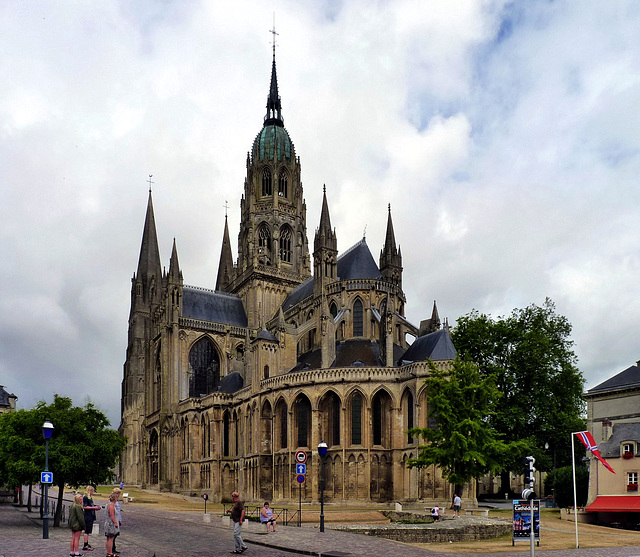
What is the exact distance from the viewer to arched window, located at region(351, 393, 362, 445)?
5484 cm

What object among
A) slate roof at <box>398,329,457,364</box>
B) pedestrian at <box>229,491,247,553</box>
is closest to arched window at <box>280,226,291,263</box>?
slate roof at <box>398,329,457,364</box>

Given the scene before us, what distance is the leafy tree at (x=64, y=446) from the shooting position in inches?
1161

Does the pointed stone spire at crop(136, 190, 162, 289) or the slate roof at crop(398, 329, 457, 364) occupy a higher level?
the pointed stone spire at crop(136, 190, 162, 289)

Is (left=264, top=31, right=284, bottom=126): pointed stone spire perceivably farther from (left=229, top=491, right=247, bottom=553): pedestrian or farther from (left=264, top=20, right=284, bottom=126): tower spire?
(left=229, top=491, right=247, bottom=553): pedestrian

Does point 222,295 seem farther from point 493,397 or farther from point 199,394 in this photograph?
point 493,397

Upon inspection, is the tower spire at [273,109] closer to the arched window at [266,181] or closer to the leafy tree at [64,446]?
the arched window at [266,181]

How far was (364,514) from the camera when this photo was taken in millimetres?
42656

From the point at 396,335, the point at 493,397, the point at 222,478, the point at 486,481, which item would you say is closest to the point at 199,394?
the point at 222,478

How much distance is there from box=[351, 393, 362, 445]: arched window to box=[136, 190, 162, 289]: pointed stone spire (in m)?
55.4

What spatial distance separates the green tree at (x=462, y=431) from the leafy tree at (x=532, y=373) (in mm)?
16653

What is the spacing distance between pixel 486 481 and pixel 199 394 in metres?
31.0

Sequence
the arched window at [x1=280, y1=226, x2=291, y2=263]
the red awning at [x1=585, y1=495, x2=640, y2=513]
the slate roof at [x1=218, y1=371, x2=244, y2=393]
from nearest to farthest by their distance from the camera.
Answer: the red awning at [x1=585, y1=495, x2=640, y2=513] → the slate roof at [x1=218, y1=371, x2=244, y2=393] → the arched window at [x1=280, y1=226, x2=291, y2=263]

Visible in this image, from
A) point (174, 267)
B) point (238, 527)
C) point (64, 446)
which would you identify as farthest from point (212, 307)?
point (238, 527)

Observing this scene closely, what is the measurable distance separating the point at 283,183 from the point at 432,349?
4060cm
